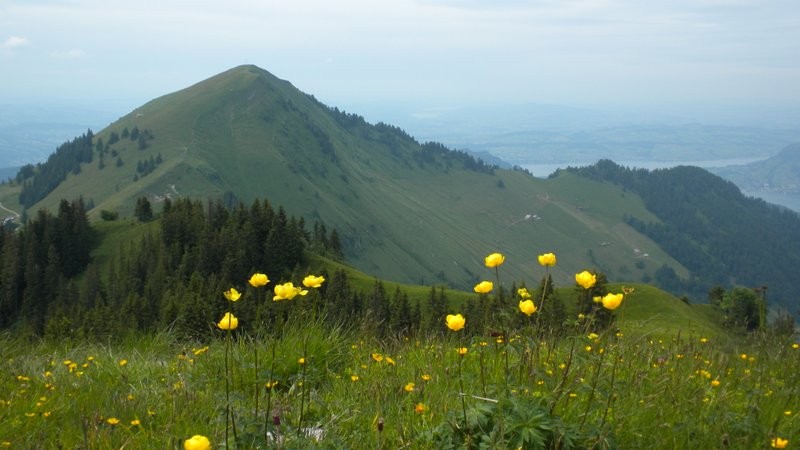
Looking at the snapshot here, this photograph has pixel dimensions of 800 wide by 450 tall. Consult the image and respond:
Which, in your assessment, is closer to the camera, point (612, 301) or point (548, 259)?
point (612, 301)

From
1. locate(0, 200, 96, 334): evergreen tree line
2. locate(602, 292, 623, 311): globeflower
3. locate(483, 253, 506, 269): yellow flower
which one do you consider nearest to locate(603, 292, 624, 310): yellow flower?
locate(602, 292, 623, 311): globeflower

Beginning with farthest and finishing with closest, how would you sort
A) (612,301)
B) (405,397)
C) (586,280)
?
(405,397), (586,280), (612,301)

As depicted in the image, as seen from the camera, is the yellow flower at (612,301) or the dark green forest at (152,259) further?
the dark green forest at (152,259)

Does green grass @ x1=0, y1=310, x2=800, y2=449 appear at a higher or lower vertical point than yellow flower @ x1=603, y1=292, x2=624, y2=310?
lower

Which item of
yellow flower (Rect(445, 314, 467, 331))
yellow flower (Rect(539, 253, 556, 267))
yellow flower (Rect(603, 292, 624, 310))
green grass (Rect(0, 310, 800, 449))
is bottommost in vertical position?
green grass (Rect(0, 310, 800, 449))

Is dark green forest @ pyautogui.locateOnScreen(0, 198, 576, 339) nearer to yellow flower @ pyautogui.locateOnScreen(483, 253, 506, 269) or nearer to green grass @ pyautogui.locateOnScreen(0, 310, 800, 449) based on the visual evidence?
green grass @ pyautogui.locateOnScreen(0, 310, 800, 449)

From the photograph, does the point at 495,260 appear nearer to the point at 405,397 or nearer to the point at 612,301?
the point at 612,301

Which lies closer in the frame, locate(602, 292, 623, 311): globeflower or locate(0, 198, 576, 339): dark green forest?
locate(602, 292, 623, 311): globeflower

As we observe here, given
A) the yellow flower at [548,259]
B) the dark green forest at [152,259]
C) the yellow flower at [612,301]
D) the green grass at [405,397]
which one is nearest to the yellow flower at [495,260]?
the yellow flower at [548,259]

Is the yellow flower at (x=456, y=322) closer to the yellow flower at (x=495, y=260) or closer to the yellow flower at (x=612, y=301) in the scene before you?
the yellow flower at (x=495, y=260)

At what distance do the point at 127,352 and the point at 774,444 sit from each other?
8.69 m

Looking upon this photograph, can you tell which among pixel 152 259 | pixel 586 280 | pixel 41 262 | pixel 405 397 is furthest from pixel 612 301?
pixel 41 262

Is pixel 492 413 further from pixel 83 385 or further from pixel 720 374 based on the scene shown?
pixel 83 385

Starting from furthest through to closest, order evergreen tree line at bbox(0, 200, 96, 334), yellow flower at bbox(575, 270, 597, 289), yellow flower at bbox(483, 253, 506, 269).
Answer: evergreen tree line at bbox(0, 200, 96, 334), yellow flower at bbox(483, 253, 506, 269), yellow flower at bbox(575, 270, 597, 289)
